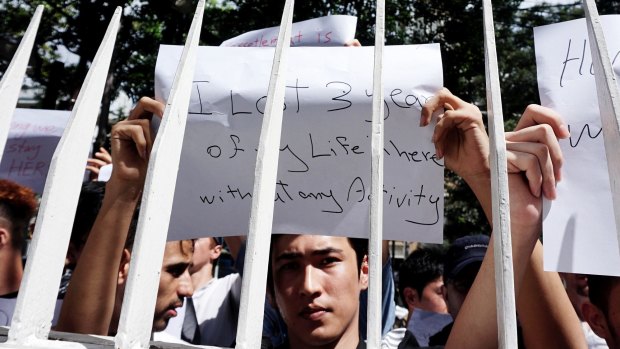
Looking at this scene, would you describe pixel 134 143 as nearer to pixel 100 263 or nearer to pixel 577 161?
pixel 100 263

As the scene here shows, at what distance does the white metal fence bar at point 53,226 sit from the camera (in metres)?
0.93

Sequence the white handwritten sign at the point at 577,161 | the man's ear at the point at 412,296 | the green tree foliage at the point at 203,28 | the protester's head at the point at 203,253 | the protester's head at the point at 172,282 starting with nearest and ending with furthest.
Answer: the white handwritten sign at the point at 577,161
the protester's head at the point at 172,282
the protester's head at the point at 203,253
the man's ear at the point at 412,296
the green tree foliage at the point at 203,28

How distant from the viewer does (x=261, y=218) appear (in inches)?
37.3

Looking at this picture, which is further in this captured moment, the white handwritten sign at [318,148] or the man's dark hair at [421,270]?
the man's dark hair at [421,270]

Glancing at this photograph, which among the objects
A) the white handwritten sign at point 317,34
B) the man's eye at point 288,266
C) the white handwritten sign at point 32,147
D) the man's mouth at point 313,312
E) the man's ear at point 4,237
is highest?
the white handwritten sign at point 317,34

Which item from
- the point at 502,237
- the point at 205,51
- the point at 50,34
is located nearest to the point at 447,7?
the point at 50,34

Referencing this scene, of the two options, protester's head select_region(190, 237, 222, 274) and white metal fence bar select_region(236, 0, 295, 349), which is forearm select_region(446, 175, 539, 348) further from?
protester's head select_region(190, 237, 222, 274)

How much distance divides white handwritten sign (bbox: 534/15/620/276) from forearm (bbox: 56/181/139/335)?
1.14 m

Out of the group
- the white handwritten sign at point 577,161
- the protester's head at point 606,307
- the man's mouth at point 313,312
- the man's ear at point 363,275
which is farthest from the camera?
the man's ear at point 363,275

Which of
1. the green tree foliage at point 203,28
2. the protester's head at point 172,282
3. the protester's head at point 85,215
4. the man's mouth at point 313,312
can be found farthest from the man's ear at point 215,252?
the green tree foliage at point 203,28

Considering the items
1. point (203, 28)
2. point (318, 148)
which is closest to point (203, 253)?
point (318, 148)

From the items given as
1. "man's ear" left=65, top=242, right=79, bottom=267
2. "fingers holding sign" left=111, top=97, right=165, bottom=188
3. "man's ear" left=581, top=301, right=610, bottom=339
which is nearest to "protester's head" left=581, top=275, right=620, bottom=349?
"man's ear" left=581, top=301, right=610, bottom=339

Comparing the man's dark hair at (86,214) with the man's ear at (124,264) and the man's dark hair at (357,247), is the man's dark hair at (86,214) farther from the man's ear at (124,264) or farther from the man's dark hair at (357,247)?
the man's dark hair at (357,247)

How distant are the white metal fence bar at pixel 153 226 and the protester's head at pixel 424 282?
10.8ft
